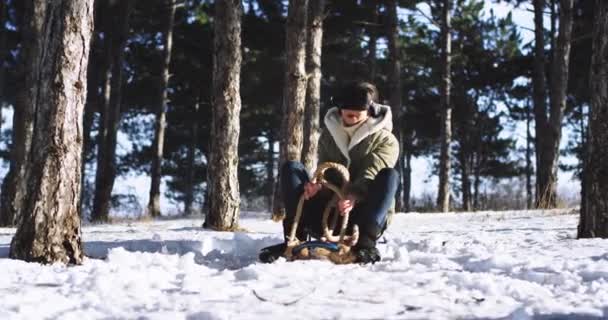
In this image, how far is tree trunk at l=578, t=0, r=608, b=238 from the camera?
512cm

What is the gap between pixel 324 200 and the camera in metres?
4.52

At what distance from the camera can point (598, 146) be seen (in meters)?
5.15

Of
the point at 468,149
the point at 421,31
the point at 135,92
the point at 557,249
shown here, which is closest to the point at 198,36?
the point at 135,92

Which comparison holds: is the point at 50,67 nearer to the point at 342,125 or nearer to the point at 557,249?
the point at 342,125

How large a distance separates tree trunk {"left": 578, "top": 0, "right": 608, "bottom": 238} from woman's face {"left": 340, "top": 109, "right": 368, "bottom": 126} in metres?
2.21

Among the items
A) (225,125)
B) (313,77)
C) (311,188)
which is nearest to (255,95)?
(313,77)

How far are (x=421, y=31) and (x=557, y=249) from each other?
1644cm

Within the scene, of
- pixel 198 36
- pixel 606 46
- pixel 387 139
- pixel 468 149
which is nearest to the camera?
pixel 387 139

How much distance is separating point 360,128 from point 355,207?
1.94 feet

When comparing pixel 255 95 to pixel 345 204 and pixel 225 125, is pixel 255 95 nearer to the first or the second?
pixel 225 125

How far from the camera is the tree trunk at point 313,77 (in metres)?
10.3

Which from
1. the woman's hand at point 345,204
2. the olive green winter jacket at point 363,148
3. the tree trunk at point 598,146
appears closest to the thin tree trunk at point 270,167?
the tree trunk at point 598,146

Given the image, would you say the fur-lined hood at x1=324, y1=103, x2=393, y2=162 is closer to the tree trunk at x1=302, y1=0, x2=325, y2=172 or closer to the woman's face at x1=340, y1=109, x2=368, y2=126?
the woman's face at x1=340, y1=109, x2=368, y2=126

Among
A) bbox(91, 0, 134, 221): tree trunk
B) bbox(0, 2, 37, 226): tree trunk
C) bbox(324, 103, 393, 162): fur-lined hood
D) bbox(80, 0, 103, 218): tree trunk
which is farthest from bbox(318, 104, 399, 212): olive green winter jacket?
bbox(80, 0, 103, 218): tree trunk
